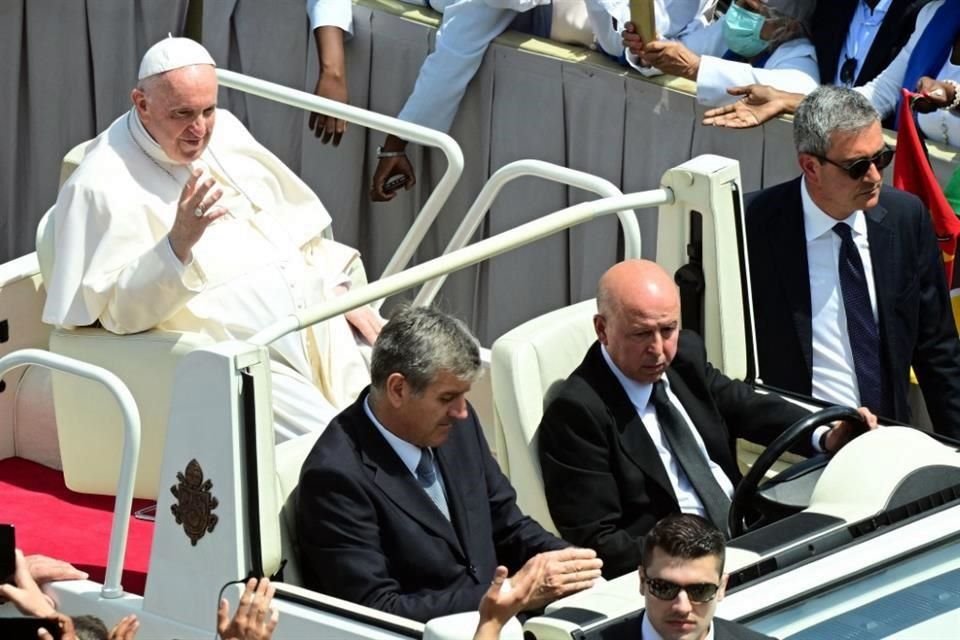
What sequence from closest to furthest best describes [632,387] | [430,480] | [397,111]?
[430,480], [632,387], [397,111]

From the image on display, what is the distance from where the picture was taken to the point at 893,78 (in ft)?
21.9

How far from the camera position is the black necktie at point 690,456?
479cm

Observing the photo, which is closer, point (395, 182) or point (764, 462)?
point (764, 462)

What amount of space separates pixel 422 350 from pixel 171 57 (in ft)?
5.20

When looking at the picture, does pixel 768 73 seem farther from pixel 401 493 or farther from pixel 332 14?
pixel 401 493

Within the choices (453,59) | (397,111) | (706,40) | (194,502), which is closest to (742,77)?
(706,40)

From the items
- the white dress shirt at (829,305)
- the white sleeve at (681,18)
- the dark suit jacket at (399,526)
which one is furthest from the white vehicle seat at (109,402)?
the white sleeve at (681,18)

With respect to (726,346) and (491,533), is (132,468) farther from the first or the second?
(726,346)

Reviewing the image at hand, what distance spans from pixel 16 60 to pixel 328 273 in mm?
3551

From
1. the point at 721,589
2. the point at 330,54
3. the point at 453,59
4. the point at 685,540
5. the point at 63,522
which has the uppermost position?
the point at 685,540

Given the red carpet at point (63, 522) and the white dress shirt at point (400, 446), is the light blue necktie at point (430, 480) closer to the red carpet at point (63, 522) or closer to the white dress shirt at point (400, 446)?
the white dress shirt at point (400, 446)

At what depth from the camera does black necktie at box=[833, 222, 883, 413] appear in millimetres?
5477

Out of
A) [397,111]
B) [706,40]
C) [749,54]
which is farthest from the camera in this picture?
[397,111]

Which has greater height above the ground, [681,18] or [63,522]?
[681,18]
